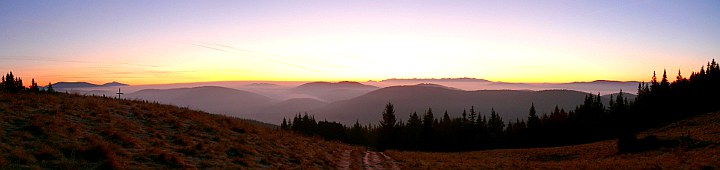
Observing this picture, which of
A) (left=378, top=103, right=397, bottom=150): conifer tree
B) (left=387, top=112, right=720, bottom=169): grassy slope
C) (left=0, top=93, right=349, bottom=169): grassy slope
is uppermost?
(left=0, top=93, right=349, bottom=169): grassy slope

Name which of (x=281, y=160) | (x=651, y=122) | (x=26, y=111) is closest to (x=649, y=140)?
(x=281, y=160)

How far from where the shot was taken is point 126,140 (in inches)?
545

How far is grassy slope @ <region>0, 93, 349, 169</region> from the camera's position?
36.4ft

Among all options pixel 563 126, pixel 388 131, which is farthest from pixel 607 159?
pixel 563 126

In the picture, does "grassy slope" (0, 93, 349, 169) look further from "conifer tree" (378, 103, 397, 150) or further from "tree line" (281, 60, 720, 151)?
"tree line" (281, 60, 720, 151)

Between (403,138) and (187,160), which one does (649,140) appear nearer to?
(187,160)

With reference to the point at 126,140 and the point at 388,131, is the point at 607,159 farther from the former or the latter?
the point at 388,131

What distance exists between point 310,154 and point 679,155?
2789cm

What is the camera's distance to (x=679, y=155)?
27.1m

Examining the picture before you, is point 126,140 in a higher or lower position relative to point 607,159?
higher

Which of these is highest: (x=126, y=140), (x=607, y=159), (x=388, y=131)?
(x=126, y=140)

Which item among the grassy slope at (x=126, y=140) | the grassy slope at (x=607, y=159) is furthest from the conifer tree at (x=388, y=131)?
the grassy slope at (x=126, y=140)

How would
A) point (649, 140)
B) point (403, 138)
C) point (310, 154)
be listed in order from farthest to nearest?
point (403, 138) < point (649, 140) < point (310, 154)

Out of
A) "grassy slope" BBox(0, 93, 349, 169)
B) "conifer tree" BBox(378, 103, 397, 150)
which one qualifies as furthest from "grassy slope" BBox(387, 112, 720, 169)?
"conifer tree" BBox(378, 103, 397, 150)
